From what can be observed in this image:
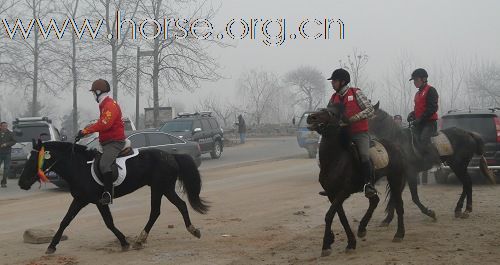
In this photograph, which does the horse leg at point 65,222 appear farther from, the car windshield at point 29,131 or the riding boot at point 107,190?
the car windshield at point 29,131

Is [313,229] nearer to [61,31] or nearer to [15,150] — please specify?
[15,150]

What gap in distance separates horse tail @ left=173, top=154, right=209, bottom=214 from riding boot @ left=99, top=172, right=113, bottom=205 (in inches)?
44.4

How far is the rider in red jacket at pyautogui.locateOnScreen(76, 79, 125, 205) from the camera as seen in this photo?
335 inches

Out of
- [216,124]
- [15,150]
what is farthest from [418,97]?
[216,124]

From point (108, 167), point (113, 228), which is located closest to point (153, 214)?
point (113, 228)

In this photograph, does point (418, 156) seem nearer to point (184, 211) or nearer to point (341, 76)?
point (341, 76)

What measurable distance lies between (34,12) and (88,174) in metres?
28.5

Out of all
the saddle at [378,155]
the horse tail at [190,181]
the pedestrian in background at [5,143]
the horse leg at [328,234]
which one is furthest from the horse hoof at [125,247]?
the pedestrian in background at [5,143]

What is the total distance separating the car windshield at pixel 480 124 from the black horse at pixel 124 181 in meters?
8.61

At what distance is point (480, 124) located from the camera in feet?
49.6

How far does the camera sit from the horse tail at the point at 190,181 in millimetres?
9227

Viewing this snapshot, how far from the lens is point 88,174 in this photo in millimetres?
8609

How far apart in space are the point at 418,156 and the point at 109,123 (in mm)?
5357

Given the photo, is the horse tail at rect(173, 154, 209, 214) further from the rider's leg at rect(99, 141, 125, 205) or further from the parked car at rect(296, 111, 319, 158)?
the parked car at rect(296, 111, 319, 158)
